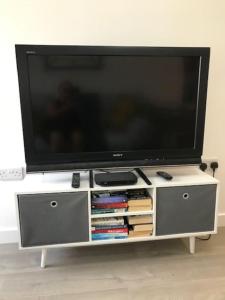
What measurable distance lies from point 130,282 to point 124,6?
5.97 feet

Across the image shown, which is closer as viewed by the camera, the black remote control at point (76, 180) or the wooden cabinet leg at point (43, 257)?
the black remote control at point (76, 180)

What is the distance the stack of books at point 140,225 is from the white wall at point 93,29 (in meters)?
0.92

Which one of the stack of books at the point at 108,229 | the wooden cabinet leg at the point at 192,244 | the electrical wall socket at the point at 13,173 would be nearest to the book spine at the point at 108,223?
the stack of books at the point at 108,229

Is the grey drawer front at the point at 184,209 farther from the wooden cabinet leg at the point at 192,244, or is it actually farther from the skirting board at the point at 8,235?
the skirting board at the point at 8,235

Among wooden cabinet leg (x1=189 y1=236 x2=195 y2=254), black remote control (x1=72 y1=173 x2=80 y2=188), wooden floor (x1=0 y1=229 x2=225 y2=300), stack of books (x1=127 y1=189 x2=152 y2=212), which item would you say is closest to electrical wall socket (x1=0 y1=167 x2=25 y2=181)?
black remote control (x1=72 y1=173 x2=80 y2=188)

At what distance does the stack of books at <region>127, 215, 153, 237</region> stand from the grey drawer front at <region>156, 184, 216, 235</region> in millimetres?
54

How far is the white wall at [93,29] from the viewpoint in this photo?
182cm

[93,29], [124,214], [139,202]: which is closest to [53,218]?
[124,214]

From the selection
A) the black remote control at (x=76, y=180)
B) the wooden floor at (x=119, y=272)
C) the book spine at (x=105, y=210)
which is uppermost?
the black remote control at (x=76, y=180)

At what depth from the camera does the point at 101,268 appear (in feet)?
5.92

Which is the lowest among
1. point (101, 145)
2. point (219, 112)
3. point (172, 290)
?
point (172, 290)

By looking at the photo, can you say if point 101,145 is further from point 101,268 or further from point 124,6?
point 124,6

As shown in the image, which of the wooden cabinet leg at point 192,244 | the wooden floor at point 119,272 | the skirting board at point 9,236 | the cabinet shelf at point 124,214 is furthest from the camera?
the skirting board at point 9,236

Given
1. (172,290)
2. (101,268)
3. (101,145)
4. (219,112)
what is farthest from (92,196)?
(219,112)
